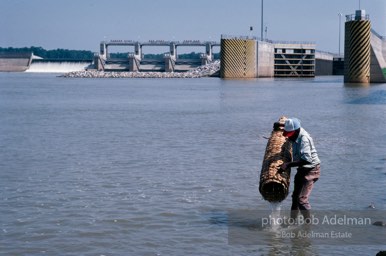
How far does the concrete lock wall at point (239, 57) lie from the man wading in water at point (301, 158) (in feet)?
371

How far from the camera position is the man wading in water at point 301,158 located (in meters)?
10.7

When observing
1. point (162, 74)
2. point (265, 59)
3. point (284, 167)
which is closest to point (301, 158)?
point (284, 167)

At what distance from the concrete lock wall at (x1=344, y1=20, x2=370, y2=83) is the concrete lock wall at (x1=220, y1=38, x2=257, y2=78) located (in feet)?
102

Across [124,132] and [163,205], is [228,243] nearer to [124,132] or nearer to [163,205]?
[163,205]

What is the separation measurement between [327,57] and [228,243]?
465ft

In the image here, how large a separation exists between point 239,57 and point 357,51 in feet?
114

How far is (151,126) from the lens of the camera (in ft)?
110

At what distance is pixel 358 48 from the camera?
92250 mm

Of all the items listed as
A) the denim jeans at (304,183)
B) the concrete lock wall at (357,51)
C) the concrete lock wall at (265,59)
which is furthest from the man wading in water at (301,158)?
the concrete lock wall at (265,59)

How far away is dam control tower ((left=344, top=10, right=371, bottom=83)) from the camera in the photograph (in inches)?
3581

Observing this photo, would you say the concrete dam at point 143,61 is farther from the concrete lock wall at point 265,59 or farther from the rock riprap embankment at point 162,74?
the concrete lock wall at point 265,59

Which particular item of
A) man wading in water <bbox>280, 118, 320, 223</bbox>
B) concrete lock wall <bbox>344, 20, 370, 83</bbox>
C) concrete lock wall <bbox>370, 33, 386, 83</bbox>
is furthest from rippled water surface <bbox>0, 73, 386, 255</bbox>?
concrete lock wall <bbox>370, 33, 386, 83</bbox>

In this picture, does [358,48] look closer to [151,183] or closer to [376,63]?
[376,63]

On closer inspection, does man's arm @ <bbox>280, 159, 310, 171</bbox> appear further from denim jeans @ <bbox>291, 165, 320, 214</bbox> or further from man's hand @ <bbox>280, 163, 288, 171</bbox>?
denim jeans @ <bbox>291, 165, 320, 214</bbox>
